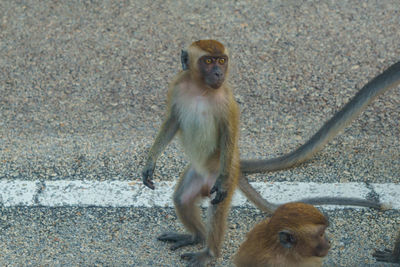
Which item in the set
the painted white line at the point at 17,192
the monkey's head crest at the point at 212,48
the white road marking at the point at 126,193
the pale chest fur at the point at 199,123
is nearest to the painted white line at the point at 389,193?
the white road marking at the point at 126,193

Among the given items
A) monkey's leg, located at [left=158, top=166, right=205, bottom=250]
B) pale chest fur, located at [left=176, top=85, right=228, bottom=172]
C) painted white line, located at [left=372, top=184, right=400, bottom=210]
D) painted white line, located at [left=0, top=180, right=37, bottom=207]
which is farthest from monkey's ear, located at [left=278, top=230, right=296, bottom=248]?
painted white line, located at [left=0, top=180, right=37, bottom=207]

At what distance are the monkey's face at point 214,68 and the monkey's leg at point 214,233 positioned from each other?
80cm

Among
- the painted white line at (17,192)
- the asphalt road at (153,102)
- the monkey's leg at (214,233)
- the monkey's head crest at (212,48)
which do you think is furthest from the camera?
the painted white line at (17,192)

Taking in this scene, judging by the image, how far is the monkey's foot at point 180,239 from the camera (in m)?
4.71

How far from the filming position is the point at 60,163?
5539mm

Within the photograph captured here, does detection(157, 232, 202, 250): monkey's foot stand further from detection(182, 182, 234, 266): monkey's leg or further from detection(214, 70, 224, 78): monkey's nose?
detection(214, 70, 224, 78): monkey's nose

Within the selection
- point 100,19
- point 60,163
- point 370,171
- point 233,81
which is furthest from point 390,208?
point 100,19

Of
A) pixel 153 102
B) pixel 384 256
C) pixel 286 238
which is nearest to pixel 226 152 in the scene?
pixel 286 238

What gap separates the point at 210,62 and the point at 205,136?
543 millimetres

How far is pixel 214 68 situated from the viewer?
397 cm

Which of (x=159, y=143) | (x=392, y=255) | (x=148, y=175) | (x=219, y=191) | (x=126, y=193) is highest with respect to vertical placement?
(x=159, y=143)

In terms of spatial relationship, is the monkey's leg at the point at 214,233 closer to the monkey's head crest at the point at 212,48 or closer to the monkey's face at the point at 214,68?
the monkey's face at the point at 214,68

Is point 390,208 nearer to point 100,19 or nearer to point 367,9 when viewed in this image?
point 367,9

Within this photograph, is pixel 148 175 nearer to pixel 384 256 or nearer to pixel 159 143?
pixel 159 143
